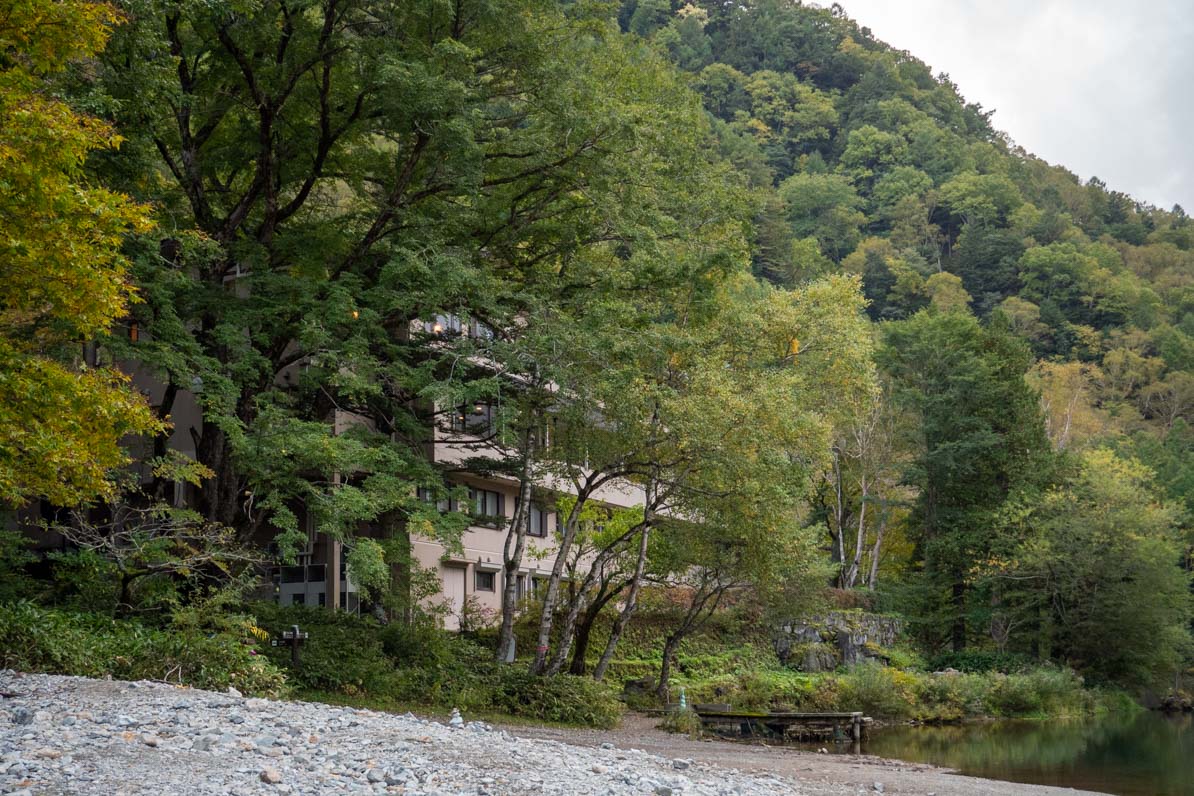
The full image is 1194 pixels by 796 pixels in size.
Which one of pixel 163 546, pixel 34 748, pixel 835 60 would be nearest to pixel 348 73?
pixel 163 546

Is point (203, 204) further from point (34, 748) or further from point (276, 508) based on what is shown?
point (34, 748)

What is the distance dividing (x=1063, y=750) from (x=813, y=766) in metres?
11.1

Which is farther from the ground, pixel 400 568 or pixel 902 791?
pixel 400 568

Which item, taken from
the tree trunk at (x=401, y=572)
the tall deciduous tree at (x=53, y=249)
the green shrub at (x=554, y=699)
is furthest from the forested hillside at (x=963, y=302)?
the tall deciduous tree at (x=53, y=249)

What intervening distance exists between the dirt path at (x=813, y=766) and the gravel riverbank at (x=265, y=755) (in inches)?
57.0

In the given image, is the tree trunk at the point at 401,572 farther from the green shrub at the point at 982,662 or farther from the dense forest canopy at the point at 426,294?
the green shrub at the point at 982,662

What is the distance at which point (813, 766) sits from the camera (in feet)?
62.8

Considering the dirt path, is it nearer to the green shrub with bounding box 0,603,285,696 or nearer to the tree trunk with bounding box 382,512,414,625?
the tree trunk with bounding box 382,512,414,625

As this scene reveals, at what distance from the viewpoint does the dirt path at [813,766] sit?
16500 millimetres

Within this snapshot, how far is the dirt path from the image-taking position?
54.1 ft

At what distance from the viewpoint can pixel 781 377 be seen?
24344mm

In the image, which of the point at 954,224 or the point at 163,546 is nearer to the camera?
the point at 163,546

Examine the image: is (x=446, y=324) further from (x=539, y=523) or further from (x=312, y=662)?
(x=539, y=523)

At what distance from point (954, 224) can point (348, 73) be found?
86.2 meters
